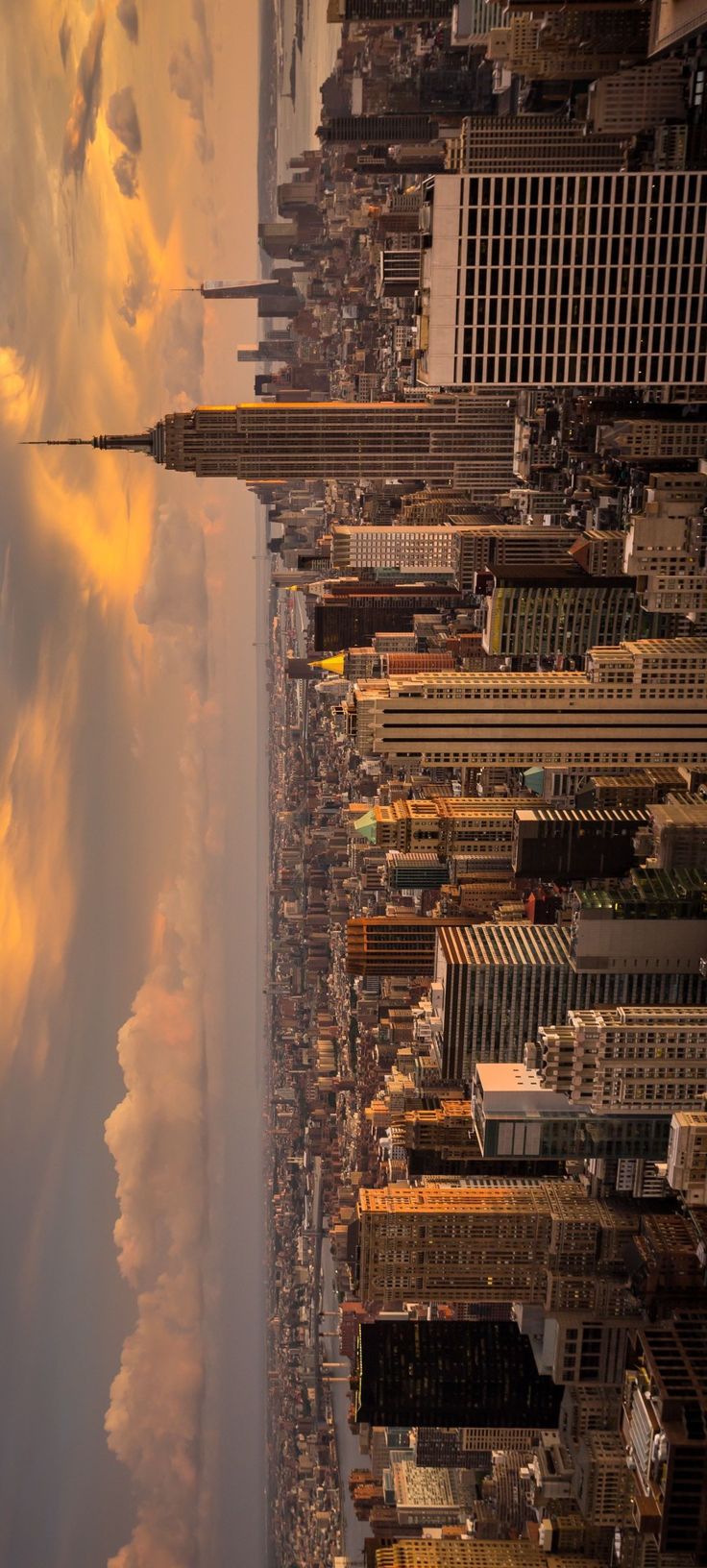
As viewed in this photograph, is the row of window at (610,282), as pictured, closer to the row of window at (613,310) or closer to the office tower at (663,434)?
the row of window at (613,310)

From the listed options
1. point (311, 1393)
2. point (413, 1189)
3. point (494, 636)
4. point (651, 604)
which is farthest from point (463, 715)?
point (311, 1393)

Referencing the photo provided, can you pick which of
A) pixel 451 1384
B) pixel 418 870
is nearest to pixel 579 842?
pixel 418 870

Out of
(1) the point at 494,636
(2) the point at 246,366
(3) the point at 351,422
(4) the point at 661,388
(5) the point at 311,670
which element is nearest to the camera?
(4) the point at 661,388

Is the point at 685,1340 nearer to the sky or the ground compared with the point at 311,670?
nearer to the ground

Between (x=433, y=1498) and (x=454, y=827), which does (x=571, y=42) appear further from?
(x=433, y=1498)

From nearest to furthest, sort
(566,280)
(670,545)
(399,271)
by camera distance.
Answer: (566,280)
(670,545)
(399,271)

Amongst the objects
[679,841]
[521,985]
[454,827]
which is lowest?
[454,827]

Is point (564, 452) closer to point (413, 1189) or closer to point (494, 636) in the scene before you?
point (494, 636)
